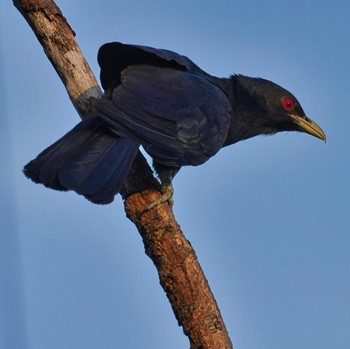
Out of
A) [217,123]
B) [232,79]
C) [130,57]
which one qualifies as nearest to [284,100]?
[232,79]

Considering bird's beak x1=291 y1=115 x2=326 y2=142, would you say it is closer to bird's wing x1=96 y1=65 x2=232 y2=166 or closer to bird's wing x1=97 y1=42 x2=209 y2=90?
bird's wing x1=96 y1=65 x2=232 y2=166

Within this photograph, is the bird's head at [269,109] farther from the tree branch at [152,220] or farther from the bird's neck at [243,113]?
the tree branch at [152,220]

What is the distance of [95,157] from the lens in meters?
4.88

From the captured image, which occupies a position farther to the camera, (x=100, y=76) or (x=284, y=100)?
(x=284, y=100)

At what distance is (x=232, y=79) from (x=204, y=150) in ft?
5.96

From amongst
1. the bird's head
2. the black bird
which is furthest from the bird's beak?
the black bird

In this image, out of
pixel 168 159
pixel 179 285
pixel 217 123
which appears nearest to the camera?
pixel 179 285

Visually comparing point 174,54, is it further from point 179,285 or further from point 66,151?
point 179,285

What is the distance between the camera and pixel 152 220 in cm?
488

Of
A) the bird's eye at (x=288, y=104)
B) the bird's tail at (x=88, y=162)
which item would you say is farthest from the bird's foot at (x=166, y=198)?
the bird's eye at (x=288, y=104)

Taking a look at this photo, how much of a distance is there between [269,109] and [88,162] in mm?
3022

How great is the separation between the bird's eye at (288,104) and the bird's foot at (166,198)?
236cm

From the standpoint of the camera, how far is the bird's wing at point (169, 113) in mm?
5324

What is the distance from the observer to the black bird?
4617 millimetres
